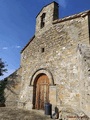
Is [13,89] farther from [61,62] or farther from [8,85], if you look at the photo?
[61,62]

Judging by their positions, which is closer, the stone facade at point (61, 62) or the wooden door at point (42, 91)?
the stone facade at point (61, 62)

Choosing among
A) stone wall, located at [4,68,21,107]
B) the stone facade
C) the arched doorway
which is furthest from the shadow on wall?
the arched doorway

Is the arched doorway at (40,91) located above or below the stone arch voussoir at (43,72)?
below

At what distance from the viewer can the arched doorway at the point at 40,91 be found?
37.8 feet

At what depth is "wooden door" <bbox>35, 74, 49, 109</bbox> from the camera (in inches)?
452

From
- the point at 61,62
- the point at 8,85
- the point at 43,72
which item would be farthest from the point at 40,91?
the point at 8,85

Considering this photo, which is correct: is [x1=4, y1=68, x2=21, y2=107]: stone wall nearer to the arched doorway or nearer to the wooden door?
the arched doorway

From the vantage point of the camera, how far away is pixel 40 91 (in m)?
12.0

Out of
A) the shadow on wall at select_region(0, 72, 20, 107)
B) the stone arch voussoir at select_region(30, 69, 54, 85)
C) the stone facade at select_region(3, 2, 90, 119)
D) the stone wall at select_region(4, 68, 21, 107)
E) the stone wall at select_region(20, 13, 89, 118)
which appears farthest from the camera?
the shadow on wall at select_region(0, 72, 20, 107)

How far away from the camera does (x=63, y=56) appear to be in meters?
10.8

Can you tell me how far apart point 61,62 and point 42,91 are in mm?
2552

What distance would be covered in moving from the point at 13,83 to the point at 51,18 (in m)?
6.04

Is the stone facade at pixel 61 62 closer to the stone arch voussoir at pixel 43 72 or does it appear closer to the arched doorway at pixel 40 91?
the stone arch voussoir at pixel 43 72

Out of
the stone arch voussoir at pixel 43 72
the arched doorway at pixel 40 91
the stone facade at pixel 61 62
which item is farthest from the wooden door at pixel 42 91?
the stone facade at pixel 61 62
